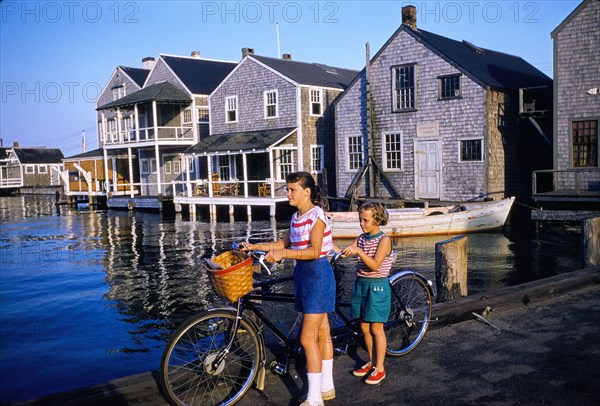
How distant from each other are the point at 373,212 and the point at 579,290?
475cm

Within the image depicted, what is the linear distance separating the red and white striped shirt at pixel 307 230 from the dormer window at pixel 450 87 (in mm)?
21782

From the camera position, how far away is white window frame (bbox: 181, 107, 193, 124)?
39250mm

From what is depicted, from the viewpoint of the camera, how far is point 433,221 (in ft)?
71.3

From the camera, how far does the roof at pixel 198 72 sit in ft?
129

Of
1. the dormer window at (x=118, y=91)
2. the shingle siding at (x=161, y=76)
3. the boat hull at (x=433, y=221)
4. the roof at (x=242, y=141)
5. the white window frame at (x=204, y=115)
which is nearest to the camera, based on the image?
the boat hull at (x=433, y=221)

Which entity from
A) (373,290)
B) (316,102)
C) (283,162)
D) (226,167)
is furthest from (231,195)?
(373,290)

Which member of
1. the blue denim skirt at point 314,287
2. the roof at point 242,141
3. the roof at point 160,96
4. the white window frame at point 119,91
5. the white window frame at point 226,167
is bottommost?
the blue denim skirt at point 314,287

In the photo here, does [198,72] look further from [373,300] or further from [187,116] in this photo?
[373,300]

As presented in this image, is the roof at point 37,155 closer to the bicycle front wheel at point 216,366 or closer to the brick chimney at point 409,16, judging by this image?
the brick chimney at point 409,16

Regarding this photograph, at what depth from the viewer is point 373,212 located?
17.5 feet

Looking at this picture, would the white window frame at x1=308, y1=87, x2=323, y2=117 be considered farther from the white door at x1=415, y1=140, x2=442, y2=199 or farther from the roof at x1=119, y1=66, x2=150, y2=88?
the roof at x1=119, y1=66, x2=150, y2=88

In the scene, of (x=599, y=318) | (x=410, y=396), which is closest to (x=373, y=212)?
(x=410, y=396)

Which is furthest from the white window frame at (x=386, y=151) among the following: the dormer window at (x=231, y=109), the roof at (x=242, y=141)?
the dormer window at (x=231, y=109)

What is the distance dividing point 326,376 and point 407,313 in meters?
1.53
